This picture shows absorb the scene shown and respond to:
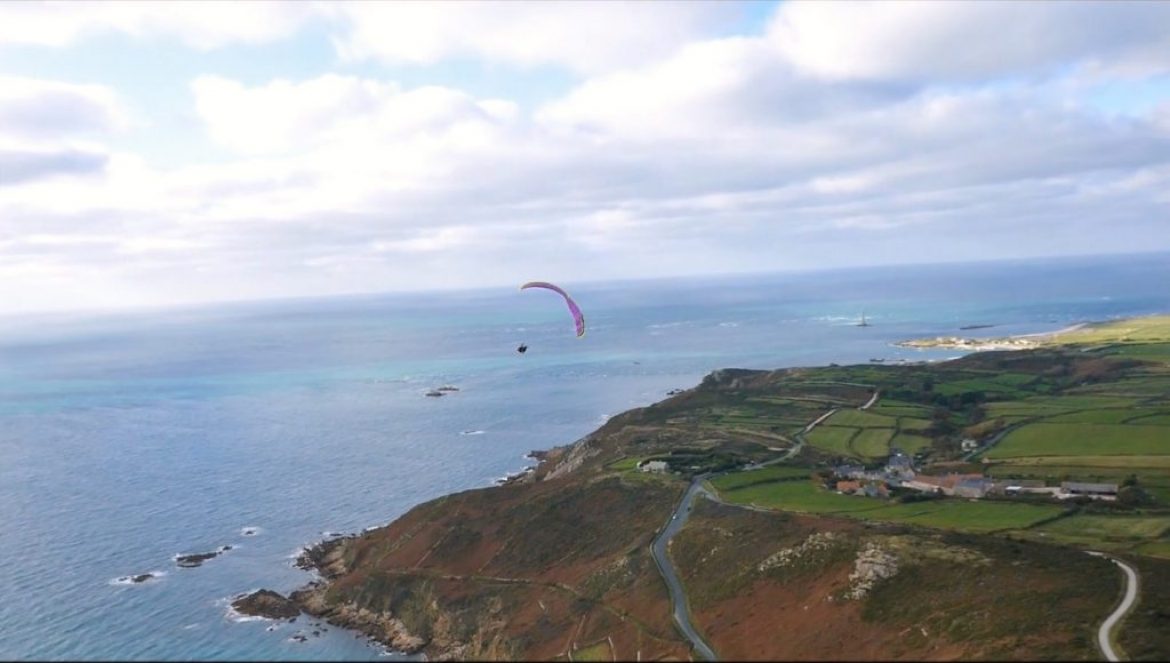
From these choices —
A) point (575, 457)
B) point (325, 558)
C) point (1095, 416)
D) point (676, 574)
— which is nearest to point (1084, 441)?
point (1095, 416)

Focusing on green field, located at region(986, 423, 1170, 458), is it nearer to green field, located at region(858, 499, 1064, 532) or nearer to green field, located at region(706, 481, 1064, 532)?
green field, located at region(858, 499, 1064, 532)

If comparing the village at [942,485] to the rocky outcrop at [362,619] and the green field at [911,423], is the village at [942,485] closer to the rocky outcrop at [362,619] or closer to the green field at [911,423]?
the green field at [911,423]

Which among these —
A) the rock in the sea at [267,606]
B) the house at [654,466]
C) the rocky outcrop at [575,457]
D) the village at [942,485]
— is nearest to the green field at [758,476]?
the village at [942,485]

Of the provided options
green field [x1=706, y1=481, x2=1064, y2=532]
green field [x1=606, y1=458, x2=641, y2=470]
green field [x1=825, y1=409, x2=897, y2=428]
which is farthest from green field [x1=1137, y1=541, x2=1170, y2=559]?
green field [x1=825, y1=409, x2=897, y2=428]

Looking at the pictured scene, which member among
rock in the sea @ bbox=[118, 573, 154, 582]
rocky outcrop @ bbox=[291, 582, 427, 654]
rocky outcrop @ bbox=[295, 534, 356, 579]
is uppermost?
rock in the sea @ bbox=[118, 573, 154, 582]

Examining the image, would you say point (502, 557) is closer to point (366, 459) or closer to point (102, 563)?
point (102, 563)
